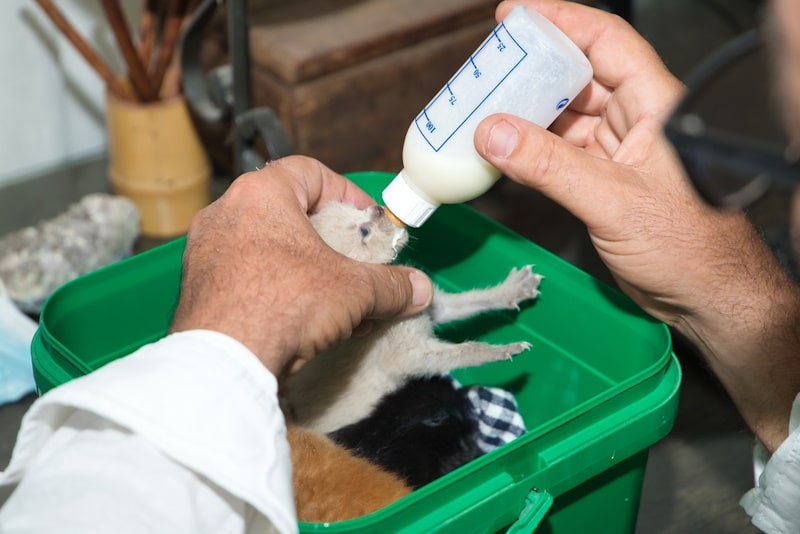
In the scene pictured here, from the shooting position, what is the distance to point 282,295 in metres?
0.64

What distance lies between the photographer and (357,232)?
2.89 ft

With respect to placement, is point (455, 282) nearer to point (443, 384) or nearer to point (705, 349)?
point (443, 384)

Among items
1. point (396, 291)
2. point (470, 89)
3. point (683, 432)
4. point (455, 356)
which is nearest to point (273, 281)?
point (396, 291)

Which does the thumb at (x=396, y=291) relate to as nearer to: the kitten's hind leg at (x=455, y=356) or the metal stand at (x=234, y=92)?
the kitten's hind leg at (x=455, y=356)

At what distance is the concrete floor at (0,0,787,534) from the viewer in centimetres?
109

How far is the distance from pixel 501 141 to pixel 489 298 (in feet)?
0.90

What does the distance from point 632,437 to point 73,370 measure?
421mm

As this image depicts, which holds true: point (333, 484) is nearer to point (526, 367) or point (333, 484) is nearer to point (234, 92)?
point (526, 367)

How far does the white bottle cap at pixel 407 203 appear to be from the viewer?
0.80 m

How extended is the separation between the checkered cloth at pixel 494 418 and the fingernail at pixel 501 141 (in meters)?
0.34

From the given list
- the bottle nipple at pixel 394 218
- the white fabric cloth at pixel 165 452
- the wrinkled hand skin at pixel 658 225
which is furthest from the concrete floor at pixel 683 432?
the white fabric cloth at pixel 165 452

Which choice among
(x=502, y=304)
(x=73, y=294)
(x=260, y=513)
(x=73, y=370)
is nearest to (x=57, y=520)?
(x=260, y=513)

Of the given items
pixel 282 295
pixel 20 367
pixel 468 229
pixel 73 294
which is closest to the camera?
pixel 282 295

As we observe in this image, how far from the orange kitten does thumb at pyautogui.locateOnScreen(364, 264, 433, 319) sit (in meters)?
0.11
